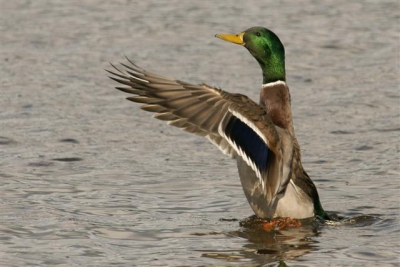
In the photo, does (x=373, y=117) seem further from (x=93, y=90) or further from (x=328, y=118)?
(x=93, y=90)

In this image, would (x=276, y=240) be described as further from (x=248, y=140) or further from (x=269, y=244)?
(x=248, y=140)

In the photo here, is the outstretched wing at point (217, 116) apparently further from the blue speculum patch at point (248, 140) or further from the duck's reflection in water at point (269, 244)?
the duck's reflection in water at point (269, 244)

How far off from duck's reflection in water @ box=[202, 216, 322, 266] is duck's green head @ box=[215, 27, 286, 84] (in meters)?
1.14

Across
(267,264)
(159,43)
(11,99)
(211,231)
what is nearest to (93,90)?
(11,99)

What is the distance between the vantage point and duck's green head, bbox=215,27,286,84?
29.7 ft

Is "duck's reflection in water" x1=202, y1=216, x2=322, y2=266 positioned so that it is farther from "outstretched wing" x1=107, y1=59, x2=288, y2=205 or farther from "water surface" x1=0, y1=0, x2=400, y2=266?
"outstretched wing" x1=107, y1=59, x2=288, y2=205

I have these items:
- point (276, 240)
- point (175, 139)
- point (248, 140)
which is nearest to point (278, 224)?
point (276, 240)

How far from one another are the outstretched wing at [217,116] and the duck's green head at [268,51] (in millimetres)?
994

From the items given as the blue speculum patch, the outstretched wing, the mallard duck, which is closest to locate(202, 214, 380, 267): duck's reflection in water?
the mallard duck

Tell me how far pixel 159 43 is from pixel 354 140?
14.1ft

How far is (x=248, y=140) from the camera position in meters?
7.99

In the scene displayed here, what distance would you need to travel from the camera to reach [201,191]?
9.64 meters

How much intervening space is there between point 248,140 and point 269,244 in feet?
2.82

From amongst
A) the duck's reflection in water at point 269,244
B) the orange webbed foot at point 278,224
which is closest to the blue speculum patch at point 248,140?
the duck's reflection in water at point 269,244
